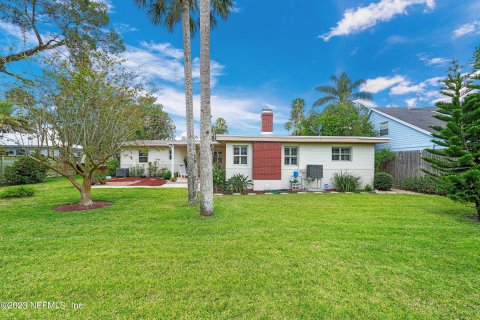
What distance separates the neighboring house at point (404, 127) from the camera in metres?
13.2

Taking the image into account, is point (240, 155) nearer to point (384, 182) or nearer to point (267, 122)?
point (267, 122)

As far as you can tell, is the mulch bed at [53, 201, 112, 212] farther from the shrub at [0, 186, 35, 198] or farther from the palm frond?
the palm frond

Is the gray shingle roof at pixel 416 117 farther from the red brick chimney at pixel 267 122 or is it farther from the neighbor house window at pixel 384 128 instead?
the red brick chimney at pixel 267 122

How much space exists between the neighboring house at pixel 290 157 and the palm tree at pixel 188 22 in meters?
3.13

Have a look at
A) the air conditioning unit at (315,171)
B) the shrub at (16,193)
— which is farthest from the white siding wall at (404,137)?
the shrub at (16,193)

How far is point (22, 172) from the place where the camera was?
1323 cm

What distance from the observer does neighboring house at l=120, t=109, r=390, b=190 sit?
11.0 metres

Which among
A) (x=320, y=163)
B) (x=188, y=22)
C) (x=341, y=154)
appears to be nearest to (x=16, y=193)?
(x=188, y=22)

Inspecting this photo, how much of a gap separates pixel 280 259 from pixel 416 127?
15.1 metres

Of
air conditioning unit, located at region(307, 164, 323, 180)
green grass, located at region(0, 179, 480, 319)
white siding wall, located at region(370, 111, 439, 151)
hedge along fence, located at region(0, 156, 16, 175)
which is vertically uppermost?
white siding wall, located at region(370, 111, 439, 151)

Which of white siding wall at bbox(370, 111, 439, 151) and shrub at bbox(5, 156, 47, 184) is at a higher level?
white siding wall at bbox(370, 111, 439, 151)

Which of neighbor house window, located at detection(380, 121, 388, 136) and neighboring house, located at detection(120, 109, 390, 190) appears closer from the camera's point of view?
neighboring house, located at detection(120, 109, 390, 190)

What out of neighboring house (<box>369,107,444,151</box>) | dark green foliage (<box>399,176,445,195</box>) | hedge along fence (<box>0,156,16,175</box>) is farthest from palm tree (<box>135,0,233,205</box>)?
hedge along fence (<box>0,156,16,175</box>)

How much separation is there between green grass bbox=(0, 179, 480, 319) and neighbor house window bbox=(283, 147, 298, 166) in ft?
19.1
